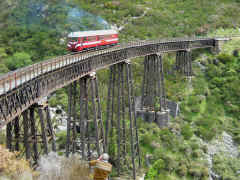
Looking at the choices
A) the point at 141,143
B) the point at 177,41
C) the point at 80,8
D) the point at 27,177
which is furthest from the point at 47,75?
the point at 80,8

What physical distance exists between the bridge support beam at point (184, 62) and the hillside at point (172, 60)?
3.56 ft

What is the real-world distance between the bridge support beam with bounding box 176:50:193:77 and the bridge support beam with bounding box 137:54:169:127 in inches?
309

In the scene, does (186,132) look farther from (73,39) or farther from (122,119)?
(73,39)

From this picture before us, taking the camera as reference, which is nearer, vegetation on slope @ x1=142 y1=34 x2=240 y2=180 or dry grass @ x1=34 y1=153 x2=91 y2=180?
dry grass @ x1=34 y1=153 x2=91 y2=180

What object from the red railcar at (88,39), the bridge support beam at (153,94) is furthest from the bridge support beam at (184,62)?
the red railcar at (88,39)

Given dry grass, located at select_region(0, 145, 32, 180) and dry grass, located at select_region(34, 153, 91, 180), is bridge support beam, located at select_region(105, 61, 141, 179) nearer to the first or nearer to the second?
dry grass, located at select_region(34, 153, 91, 180)

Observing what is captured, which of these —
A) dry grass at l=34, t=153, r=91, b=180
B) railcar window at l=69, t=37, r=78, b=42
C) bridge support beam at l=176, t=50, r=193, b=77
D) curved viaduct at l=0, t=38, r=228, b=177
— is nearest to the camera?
curved viaduct at l=0, t=38, r=228, b=177

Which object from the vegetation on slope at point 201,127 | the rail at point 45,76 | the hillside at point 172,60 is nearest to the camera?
the rail at point 45,76

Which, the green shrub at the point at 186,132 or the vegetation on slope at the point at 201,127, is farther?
the green shrub at the point at 186,132

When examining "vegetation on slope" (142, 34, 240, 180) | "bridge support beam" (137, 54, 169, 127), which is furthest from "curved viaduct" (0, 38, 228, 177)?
"vegetation on slope" (142, 34, 240, 180)

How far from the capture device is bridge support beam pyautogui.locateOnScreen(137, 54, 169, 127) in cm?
3147

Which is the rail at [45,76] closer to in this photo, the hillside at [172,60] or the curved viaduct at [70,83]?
the curved viaduct at [70,83]

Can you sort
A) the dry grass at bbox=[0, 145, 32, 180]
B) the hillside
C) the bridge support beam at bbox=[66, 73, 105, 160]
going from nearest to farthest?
the dry grass at bbox=[0, 145, 32, 180]
the bridge support beam at bbox=[66, 73, 105, 160]
the hillside

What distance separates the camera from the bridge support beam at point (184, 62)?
39.6m
